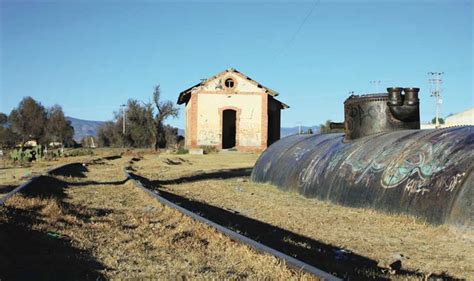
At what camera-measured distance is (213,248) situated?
19.5ft

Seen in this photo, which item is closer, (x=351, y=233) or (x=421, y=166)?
(x=351, y=233)

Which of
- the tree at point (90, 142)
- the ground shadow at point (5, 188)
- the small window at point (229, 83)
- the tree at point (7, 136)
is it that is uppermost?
the small window at point (229, 83)

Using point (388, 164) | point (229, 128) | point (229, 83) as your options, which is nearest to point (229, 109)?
point (229, 83)

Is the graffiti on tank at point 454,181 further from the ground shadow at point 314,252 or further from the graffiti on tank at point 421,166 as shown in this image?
the ground shadow at point 314,252

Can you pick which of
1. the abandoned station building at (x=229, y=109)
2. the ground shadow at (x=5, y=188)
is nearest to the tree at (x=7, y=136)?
the abandoned station building at (x=229, y=109)

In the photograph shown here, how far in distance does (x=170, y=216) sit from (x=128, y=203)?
8.17 feet

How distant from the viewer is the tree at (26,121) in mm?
69656

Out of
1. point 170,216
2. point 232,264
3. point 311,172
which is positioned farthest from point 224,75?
point 232,264

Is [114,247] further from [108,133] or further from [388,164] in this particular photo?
[108,133]

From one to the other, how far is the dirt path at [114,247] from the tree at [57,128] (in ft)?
219

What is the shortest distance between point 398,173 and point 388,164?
542 millimetres

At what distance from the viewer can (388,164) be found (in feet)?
33.1

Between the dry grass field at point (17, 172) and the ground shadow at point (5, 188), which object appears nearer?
the ground shadow at point (5, 188)

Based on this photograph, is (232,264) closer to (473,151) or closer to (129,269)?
A: (129,269)
